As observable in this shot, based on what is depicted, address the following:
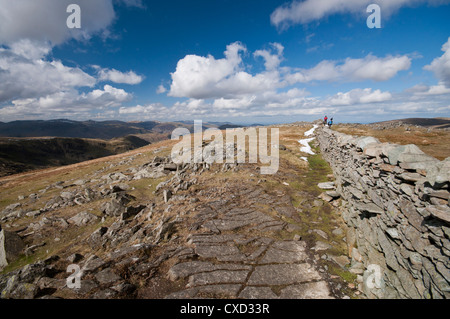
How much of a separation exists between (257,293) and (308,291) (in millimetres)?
1924

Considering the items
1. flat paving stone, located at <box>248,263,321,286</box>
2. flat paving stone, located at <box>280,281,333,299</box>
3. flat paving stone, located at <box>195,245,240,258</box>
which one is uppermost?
flat paving stone, located at <box>195,245,240,258</box>

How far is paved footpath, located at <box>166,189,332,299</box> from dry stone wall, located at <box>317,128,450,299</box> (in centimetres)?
221

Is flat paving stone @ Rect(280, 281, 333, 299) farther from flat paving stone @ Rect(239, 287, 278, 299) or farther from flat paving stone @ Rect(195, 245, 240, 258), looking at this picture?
flat paving stone @ Rect(195, 245, 240, 258)

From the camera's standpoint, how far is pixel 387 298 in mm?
6469

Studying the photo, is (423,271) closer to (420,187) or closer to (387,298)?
(387,298)

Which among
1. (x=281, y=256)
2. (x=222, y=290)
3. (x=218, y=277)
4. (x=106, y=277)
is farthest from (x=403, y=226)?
(x=106, y=277)

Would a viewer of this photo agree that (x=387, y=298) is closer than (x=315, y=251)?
Yes

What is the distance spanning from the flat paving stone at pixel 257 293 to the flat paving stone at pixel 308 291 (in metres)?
0.39

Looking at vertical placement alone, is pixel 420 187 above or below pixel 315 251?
above

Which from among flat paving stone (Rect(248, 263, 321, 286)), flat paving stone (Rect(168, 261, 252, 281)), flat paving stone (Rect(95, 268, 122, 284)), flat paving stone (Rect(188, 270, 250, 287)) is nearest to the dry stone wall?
flat paving stone (Rect(248, 263, 321, 286))

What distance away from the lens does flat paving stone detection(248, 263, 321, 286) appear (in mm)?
7602

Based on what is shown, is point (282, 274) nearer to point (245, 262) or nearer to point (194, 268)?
point (245, 262)

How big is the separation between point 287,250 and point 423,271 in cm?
492
